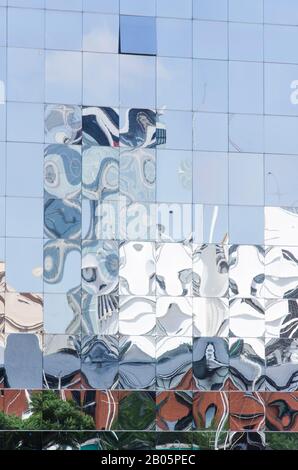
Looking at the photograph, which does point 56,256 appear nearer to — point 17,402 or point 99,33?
point 17,402

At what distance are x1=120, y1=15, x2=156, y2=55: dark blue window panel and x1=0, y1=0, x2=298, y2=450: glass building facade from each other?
4cm

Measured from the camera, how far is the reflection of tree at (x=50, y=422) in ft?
105

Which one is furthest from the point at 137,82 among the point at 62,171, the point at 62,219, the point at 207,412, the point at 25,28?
the point at 207,412

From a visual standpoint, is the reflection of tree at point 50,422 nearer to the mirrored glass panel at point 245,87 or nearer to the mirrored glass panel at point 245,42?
the mirrored glass panel at point 245,87

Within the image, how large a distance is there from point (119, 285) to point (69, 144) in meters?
4.02

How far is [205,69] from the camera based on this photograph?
33.8m

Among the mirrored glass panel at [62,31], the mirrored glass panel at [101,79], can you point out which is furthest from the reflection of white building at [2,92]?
the mirrored glass panel at [101,79]

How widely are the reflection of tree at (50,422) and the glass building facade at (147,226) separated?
0.04 meters

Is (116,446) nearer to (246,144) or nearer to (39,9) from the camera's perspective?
(246,144)

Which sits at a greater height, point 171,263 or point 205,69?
point 205,69

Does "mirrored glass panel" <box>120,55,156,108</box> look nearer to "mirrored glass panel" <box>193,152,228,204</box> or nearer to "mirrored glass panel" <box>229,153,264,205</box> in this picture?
"mirrored glass panel" <box>193,152,228,204</box>

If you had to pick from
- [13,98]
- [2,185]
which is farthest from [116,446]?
[13,98]

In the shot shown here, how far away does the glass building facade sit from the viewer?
106ft

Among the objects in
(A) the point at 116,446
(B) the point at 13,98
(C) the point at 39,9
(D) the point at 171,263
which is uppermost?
(C) the point at 39,9
